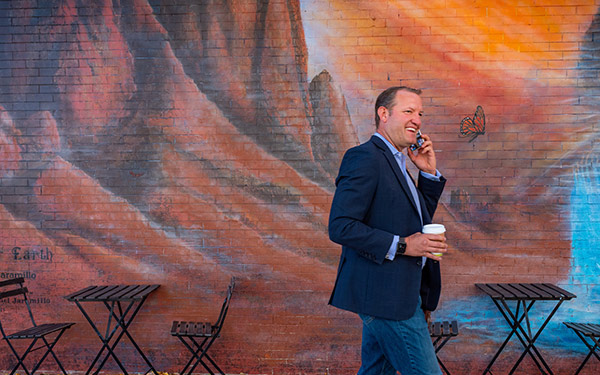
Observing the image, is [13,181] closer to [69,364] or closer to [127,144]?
A: [127,144]

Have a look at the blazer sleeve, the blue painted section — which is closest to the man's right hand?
the blazer sleeve

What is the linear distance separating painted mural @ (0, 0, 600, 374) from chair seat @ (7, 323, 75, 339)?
15.1 inches

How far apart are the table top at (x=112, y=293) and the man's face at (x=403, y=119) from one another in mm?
2731

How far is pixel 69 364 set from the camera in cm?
469

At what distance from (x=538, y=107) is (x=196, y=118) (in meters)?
3.45

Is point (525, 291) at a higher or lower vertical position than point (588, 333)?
higher

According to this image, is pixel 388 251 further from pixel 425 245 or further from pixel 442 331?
pixel 442 331

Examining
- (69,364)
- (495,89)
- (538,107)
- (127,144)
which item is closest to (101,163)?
(127,144)

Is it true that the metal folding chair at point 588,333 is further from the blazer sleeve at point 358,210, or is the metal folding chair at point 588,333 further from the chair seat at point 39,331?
the chair seat at point 39,331

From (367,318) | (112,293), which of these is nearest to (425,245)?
(367,318)

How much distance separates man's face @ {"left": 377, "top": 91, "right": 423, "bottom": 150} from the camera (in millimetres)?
2465

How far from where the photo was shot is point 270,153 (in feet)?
14.9

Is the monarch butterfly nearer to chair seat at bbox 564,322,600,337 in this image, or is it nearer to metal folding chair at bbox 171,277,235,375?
chair seat at bbox 564,322,600,337

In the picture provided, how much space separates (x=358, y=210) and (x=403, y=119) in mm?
629
